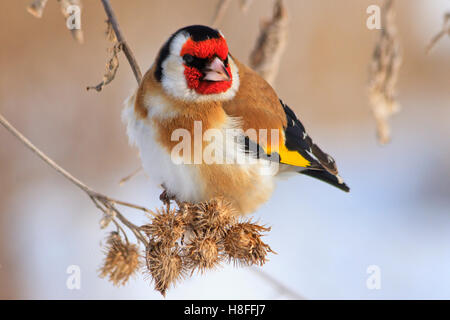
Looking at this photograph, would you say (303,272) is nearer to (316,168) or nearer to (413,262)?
(413,262)

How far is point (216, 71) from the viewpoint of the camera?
6.48ft

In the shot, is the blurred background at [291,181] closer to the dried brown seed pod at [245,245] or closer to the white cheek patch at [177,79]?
the dried brown seed pod at [245,245]

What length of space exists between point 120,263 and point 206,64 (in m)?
0.87

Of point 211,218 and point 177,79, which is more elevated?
point 177,79

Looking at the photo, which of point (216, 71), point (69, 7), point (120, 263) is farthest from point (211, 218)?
point (69, 7)

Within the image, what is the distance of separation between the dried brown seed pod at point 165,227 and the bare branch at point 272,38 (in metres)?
1.00

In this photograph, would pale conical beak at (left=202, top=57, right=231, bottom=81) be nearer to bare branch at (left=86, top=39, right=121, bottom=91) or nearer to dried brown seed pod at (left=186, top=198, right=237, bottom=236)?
bare branch at (left=86, top=39, right=121, bottom=91)

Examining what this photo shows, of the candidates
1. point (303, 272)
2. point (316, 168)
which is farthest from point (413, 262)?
point (316, 168)

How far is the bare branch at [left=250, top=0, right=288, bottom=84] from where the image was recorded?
2363 millimetres

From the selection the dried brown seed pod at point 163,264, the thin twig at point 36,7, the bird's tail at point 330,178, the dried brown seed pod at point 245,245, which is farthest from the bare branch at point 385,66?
the thin twig at point 36,7

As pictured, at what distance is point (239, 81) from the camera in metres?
2.23

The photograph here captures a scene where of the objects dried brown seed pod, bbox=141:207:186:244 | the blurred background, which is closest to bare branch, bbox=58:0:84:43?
dried brown seed pod, bbox=141:207:186:244

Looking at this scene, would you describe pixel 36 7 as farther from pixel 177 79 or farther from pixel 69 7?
pixel 177 79

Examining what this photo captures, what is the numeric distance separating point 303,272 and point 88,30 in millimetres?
2881
